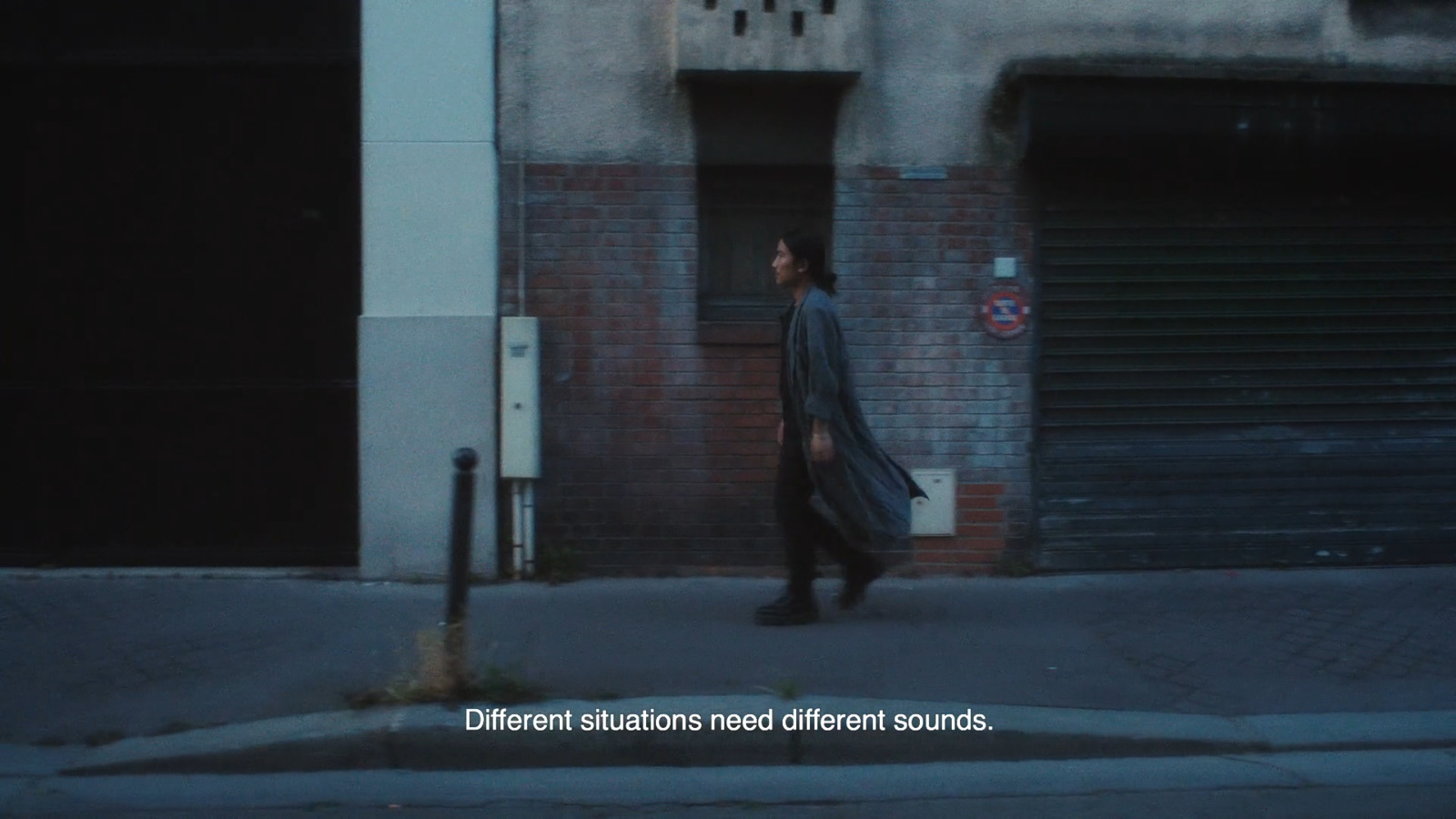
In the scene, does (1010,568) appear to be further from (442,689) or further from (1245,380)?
A: (442,689)

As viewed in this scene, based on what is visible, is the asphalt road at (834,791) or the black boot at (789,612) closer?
the asphalt road at (834,791)

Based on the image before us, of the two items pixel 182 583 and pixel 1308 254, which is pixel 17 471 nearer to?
pixel 182 583

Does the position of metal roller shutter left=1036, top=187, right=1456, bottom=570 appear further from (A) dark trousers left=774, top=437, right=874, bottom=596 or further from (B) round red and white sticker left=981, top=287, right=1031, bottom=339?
(A) dark trousers left=774, top=437, right=874, bottom=596

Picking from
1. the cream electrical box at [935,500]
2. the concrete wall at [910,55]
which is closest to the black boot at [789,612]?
the cream electrical box at [935,500]

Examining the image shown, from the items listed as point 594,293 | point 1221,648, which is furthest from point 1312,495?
point 594,293

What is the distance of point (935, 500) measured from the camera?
8.49m

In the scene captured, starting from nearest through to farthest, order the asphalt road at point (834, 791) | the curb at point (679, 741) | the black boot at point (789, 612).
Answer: the asphalt road at point (834, 791) < the curb at point (679, 741) < the black boot at point (789, 612)

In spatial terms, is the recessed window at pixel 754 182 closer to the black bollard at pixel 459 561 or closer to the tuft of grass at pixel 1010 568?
the tuft of grass at pixel 1010 568

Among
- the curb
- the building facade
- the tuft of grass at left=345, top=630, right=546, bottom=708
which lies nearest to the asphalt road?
the curb

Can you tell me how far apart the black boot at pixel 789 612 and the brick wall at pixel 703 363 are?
1176mm

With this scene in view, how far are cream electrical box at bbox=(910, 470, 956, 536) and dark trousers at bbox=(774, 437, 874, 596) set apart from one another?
1200 mm

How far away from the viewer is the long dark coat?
6988 millimetres

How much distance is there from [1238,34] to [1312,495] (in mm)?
2611

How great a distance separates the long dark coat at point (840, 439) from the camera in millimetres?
6988
